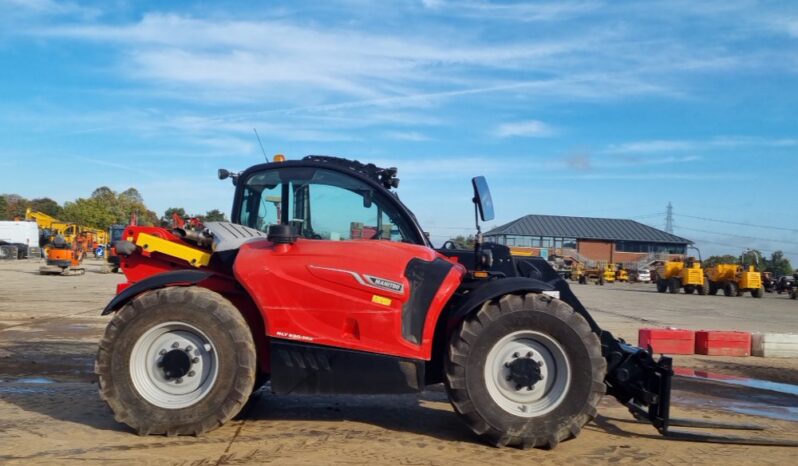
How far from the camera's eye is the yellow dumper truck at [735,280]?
38.2m

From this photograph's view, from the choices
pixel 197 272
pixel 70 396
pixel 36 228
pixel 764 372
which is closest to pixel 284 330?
pixel 197 272

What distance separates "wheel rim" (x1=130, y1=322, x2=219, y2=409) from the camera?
482 centimetres

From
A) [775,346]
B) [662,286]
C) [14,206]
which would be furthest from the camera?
[14,206]

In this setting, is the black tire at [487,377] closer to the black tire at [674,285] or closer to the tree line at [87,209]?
the black tire at [674,285]

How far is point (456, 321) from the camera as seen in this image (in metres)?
4.79

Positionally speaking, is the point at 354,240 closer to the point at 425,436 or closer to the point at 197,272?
the point at 197,272

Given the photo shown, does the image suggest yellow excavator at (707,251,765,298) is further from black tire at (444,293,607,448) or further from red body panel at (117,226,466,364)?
red body panel at (117,226,466,364)

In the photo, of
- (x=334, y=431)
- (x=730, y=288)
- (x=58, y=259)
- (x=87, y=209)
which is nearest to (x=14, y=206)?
(x=87, y=209)

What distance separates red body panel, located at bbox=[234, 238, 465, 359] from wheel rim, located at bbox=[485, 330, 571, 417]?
0.53 m

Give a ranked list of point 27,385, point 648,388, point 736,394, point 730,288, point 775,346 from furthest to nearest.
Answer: point 730,288 → point 775,346 → point 736,394 → point 27,385 → point 648,388

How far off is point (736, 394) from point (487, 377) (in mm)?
4078

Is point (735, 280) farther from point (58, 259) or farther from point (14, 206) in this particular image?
point (14, 206)

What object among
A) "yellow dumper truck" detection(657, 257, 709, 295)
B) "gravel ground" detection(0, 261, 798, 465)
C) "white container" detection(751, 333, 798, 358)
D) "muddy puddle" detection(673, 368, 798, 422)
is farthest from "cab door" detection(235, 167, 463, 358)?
"yellow dumper truck" detection(657, 257, 709, 295)

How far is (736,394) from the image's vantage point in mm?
7246
